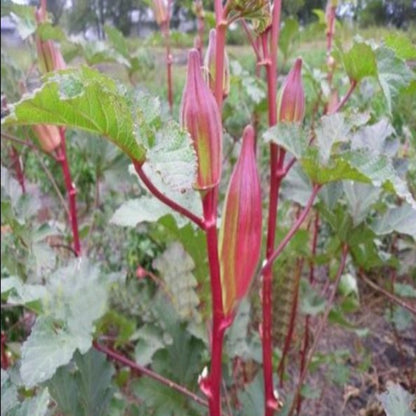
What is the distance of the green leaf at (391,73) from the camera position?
0.62 meters

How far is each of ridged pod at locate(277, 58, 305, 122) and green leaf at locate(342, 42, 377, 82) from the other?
51 millimetres

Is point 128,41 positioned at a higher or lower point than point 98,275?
higher

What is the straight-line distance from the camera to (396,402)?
0.52 meters

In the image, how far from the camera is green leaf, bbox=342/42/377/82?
0.61 meters

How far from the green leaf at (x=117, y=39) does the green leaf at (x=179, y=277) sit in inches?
21.1

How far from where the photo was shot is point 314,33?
142 cm

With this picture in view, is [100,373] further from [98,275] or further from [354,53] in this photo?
[354,53]

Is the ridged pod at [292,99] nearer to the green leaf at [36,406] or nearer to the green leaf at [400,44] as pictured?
the green leaf at [400,44]

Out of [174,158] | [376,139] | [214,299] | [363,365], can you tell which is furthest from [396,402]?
[363,365]

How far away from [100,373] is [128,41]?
103cm

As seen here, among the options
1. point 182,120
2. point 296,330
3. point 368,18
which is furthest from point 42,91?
point 296,330

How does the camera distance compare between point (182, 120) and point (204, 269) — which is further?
point (204, 269)

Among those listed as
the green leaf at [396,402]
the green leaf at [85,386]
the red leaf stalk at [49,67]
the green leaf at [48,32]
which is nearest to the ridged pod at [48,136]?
the red leaf stalk at [49,67]

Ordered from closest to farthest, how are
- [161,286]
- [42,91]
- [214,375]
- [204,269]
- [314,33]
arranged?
[42,91] < [214,375] < [204,269] < [161,286] < [314,33]
